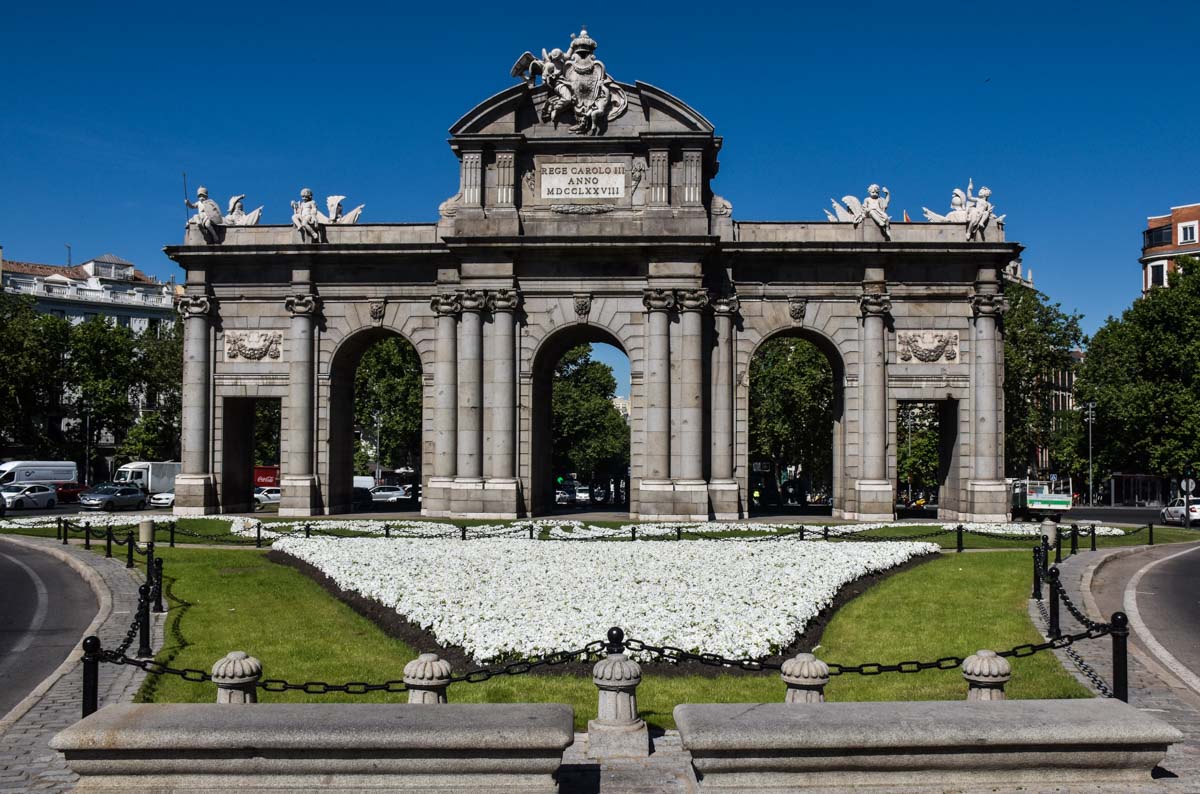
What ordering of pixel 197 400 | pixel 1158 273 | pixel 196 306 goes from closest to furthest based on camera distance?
pixel 196 306 → pixel 197 400 → pixel 1158 273

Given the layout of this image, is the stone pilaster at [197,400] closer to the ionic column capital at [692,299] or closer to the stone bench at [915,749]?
the ionic column capital at [692,299]

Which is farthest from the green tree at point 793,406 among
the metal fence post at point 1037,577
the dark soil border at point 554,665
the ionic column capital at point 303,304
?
the metal fence post at point 1037,577

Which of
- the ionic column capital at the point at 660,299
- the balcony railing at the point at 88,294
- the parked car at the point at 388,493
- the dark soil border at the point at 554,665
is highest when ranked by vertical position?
the balcony railing at the point at 88,294

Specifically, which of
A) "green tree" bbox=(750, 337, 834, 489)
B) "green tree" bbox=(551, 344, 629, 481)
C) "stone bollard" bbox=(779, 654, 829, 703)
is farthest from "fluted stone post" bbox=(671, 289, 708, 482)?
"green tree" bbox=(551, 344, 629, 481)

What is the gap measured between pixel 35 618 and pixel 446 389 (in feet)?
79.8

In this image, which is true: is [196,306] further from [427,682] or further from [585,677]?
[427,682]

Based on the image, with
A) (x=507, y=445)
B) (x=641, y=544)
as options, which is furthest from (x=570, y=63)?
(x=641, y=544)

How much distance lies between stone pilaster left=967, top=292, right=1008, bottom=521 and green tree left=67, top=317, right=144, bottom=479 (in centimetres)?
6715

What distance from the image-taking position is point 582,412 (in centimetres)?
9338

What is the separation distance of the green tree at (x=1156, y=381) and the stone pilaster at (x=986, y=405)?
30.1 m

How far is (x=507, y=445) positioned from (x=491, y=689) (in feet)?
94.7

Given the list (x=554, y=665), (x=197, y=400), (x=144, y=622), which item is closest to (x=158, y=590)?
(x=144, y=622)

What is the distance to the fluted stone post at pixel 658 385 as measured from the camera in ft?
140

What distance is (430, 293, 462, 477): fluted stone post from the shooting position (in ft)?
145
